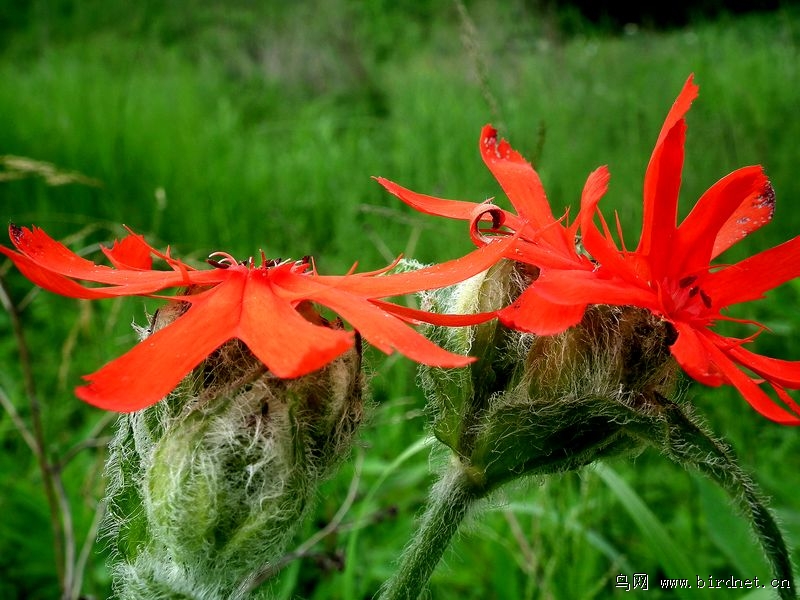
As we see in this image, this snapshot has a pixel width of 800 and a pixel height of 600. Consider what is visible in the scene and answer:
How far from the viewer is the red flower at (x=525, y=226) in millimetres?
674

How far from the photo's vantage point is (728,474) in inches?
30.3

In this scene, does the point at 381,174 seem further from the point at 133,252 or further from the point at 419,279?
the point at 419,279

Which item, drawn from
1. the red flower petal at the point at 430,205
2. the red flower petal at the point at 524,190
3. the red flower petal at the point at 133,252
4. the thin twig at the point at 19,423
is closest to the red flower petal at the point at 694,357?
the red flower petal at the point at 524,190

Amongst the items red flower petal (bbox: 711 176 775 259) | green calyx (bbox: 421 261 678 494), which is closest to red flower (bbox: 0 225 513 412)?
green calyx (bbox: 421 261 678 494)

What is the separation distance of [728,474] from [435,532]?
0.33 meters

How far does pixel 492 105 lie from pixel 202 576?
1213 mm

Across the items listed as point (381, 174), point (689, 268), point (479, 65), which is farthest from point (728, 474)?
point (381, 174)

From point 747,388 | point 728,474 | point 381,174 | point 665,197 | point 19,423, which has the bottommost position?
point 381,174

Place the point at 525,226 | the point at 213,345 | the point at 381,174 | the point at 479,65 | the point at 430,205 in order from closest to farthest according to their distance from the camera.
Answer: the point at 213,345 → the point at 525,226 → the point at 430,205 → the point at 479,65 → the point at 381,174

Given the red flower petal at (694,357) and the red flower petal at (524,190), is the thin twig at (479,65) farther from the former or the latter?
the red flower petal at (694,357)

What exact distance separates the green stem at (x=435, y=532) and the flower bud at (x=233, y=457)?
18cm

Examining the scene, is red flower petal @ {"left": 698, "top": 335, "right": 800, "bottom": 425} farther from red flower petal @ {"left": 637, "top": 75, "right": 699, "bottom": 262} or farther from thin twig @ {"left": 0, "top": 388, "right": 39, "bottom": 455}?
thin twig @ {"left": 0, "top": 388, "right": 39, "bottom": 455}

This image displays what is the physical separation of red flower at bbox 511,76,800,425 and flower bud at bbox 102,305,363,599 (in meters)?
0.23

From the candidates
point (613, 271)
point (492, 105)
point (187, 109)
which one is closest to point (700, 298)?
point (613, 271)
